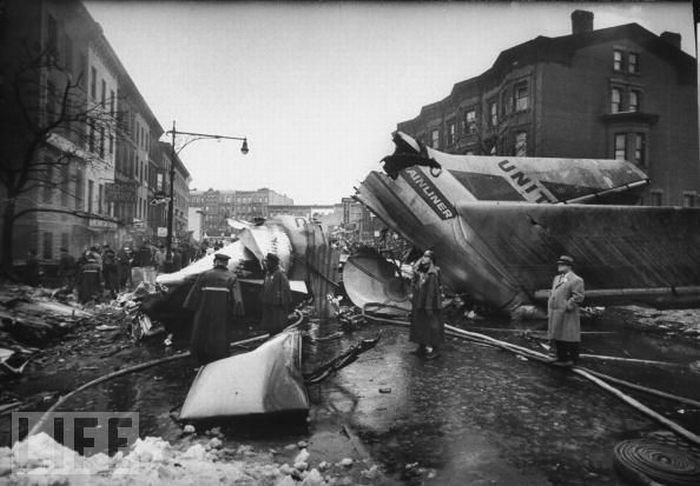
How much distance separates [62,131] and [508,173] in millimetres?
8782

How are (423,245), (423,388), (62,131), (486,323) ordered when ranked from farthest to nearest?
(423,245) → (486,323) → (423,388) → (62,131)

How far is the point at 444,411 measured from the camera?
13.7 feet

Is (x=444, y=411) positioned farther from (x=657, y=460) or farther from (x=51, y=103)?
(x=51, y=103)

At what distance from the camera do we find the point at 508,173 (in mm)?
9320

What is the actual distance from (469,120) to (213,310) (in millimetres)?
26433

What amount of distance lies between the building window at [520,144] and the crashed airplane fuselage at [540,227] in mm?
11958

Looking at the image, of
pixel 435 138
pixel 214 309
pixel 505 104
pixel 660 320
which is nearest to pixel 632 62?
pixel 660 320

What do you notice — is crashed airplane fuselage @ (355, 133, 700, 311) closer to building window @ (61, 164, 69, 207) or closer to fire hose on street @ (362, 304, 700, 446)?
fire hose on street @ (362, 304, 700, 446)

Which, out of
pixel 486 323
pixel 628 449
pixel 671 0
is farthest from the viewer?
pixel 486 323

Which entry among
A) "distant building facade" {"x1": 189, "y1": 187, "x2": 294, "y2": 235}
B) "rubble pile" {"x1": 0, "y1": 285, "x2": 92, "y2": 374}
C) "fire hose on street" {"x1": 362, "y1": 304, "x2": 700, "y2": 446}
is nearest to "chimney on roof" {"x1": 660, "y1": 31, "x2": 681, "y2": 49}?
"fire hose on street" {"x1": 362, "y1": 304, "x2": 700, "y2": 446}

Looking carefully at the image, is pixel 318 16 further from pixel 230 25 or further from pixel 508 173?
pixel 508 173

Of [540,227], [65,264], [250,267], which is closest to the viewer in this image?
[65,264]

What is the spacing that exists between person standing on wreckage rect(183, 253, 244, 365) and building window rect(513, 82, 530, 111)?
19.9 m

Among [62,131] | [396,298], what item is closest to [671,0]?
[62,131]
